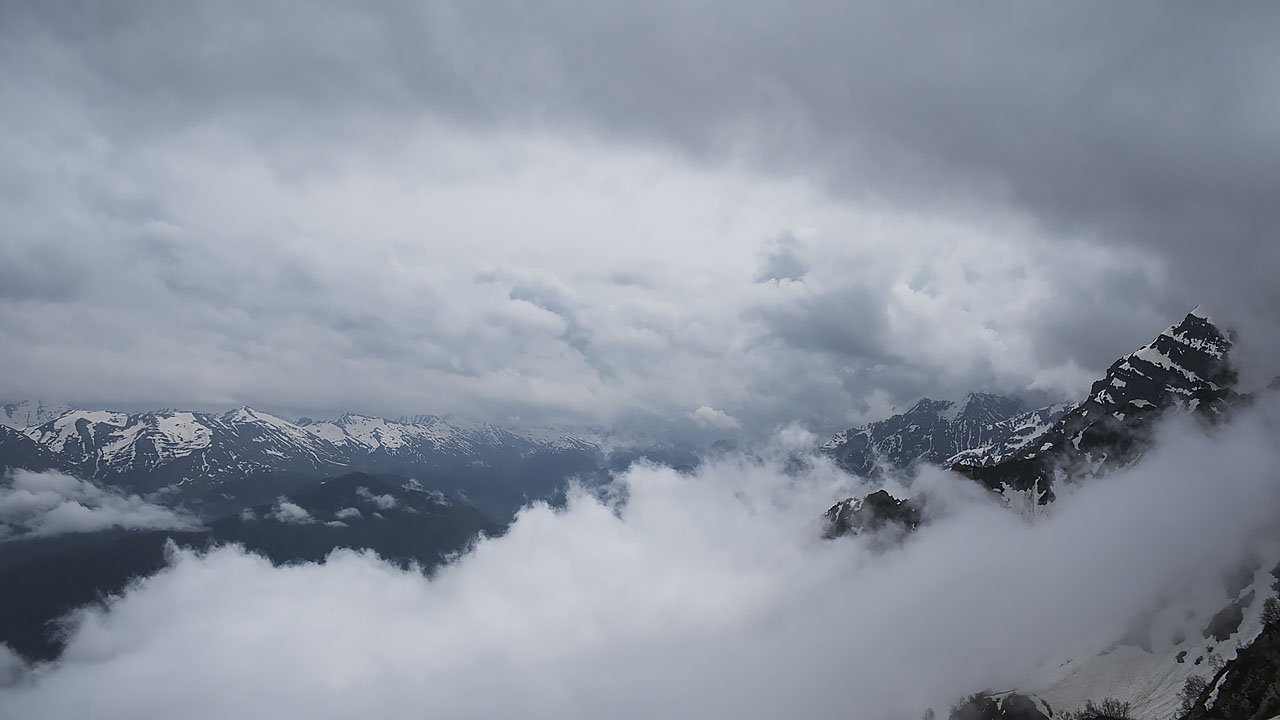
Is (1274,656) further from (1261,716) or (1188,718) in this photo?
(1261,716)

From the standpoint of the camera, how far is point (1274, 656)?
162 m

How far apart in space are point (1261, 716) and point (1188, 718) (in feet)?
155

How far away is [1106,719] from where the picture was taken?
186500mm

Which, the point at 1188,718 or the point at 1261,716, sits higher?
the point at 1261,716

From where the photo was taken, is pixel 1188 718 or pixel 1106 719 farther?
pixel 1106 719

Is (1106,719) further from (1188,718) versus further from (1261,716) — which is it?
(1261,716)

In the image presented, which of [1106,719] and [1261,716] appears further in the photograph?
[1106,719]

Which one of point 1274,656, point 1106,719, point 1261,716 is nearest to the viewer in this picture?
point 1261,716

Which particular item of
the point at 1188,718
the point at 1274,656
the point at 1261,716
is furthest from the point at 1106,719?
the point at 1261,716

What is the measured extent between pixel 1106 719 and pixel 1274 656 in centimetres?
4320

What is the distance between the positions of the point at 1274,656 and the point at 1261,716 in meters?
43.2

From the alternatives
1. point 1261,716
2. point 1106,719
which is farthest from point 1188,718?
point 1261,716

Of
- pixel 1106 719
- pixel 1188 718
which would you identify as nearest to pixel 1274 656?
→ pixel 1188 718

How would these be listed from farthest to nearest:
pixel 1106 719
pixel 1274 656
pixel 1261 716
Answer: pixel 1106 719 < pixel 1274 656 < pixel 1261 716
